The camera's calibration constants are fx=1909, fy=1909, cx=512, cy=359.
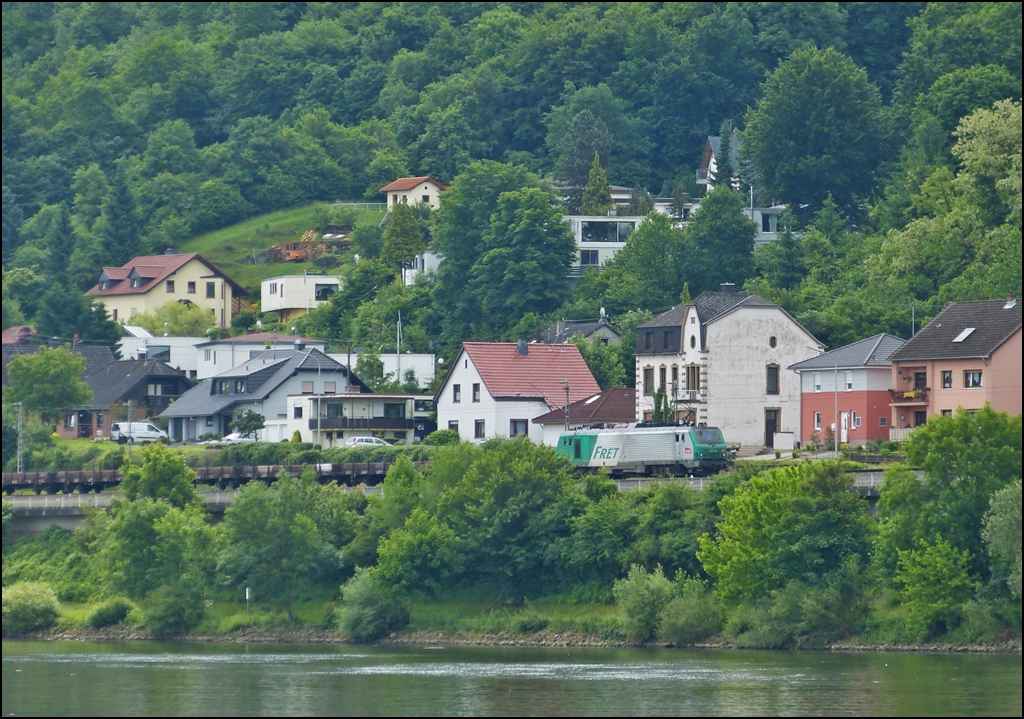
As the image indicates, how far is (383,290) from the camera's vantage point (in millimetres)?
122188

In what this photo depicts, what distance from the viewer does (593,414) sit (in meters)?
89.1

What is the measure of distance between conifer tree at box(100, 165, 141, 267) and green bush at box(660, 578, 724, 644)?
99.1 metres

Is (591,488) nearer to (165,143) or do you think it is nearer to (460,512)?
(460,512)

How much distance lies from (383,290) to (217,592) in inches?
1902

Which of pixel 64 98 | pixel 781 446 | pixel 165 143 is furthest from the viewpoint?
pixel 64 98

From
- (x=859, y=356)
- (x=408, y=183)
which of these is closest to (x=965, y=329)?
(x=859, y=356)

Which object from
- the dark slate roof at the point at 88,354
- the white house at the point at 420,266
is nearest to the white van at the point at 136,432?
the dark slate roof at the point at 88,354

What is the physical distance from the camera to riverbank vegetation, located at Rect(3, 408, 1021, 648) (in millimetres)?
59281

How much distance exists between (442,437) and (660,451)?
15.8 meters

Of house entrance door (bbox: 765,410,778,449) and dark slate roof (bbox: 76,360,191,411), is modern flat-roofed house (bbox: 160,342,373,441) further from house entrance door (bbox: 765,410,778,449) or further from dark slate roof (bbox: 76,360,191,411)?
house entrance door (bbox: 765,410,778,449)

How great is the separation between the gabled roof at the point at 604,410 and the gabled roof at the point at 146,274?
56967mm

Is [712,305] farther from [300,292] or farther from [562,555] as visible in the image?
[300,292]

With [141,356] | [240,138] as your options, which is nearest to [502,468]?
[141,356]

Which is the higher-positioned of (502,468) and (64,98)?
(64,98)
